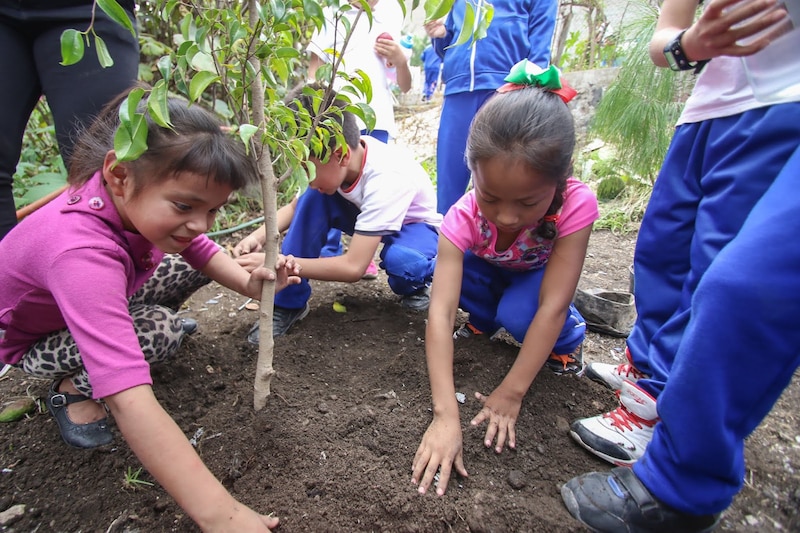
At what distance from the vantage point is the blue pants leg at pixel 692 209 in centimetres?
100

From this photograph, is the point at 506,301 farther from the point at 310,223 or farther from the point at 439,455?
the point at 310,223

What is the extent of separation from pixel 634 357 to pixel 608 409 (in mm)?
302

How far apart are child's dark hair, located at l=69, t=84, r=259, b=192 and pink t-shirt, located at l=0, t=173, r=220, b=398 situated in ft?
0.29

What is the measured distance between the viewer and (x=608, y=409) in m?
1.55

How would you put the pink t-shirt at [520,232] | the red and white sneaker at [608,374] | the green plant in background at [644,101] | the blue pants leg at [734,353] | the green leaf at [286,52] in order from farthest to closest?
the green plant in background at [644,101] → the red and white sneaker at [608,374] → the pink t-shirt at [520,232] → the green leaf at [286,52] → the blue pants leg at [734,353]

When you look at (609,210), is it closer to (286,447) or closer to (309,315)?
(309,315)

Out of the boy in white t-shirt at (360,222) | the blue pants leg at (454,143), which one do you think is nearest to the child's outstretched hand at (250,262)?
the boy in white t-shirt at (360,222)

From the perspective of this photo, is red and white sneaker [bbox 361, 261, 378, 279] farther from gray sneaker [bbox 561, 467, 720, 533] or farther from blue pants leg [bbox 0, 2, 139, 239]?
gray sneaker [bbox 561, 467, 720, 533]

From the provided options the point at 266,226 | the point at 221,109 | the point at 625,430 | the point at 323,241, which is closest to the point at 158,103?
the point at 266,226

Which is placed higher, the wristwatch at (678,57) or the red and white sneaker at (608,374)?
the wristwatch at (678,57)

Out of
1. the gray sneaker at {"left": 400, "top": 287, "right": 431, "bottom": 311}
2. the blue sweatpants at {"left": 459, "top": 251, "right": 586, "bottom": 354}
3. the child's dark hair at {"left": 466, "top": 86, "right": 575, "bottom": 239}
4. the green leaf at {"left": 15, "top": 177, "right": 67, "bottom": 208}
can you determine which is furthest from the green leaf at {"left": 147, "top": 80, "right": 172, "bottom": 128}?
the green leaf at {"left": 15, "top": 177, "right": 67, "bottom": 208}

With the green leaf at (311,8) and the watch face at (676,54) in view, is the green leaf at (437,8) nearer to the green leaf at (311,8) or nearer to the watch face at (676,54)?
the green leaf at (311,8)

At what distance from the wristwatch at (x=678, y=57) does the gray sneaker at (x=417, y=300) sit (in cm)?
137

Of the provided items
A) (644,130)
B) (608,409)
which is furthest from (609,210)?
(608,409)
